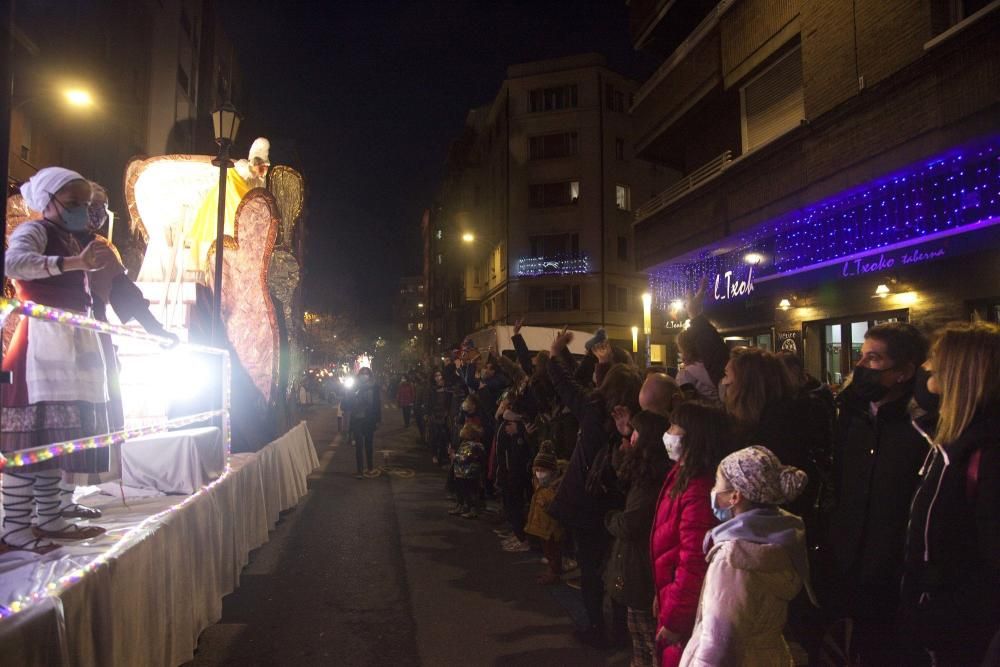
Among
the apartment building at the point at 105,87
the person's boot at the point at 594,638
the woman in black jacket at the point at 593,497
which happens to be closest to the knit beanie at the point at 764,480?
the woman in black jacket at the point at 593,497

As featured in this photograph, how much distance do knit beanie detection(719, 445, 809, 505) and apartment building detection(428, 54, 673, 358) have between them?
1302 inches

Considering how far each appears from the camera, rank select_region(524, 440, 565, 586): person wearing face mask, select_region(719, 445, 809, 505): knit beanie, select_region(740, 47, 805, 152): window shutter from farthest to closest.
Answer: select_region(740, 47, 805, 152): window shutter, select_region(524, 440, 565, 586): person wearing face mask, select_region(719, 445, 809, 505): knit beanie

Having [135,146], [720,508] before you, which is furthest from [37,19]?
[720,508]

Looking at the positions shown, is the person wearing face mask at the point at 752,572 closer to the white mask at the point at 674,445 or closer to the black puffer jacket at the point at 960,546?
the black puffer jacket at the point at 960,546

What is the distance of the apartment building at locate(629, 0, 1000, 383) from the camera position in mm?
8320

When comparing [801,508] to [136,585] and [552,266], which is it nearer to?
[136,585]

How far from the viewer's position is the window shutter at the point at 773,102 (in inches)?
476

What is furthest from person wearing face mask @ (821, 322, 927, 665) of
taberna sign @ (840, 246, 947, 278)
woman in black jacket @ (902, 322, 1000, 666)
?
taberna sign @ (840, 246, 947, 278)

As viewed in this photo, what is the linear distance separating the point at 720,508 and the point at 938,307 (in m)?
8.22

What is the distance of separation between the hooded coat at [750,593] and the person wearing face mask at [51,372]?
3.03 m

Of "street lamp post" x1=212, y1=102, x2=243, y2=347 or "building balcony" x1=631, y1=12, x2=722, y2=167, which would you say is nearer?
"street lamp post" x1=212, y1=102, x2=243, y2=347

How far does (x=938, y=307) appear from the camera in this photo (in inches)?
360

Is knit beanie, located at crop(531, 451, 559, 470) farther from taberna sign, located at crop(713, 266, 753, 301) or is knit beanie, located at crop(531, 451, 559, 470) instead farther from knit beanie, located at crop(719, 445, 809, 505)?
taberna sign, located at crop(713, 266, 753, 301)

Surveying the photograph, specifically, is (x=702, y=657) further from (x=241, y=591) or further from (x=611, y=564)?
(x=241, y=591)
